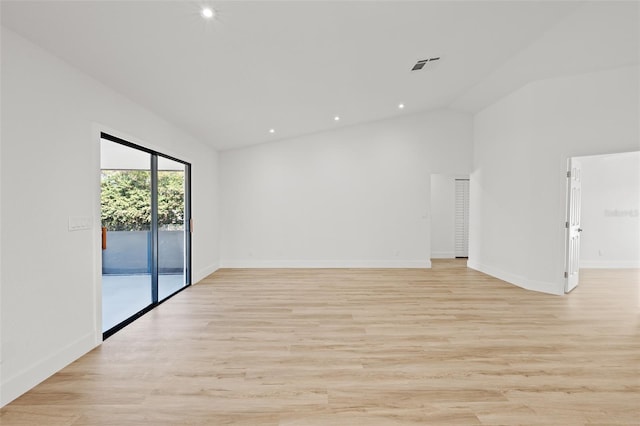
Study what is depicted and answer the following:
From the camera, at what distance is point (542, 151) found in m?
4.75

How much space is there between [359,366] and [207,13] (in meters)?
2.99

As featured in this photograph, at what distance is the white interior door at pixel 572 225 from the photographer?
179 inches

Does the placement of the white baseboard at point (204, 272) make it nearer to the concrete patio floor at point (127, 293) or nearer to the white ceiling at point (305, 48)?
the concrete patio floor at point (127, 293)

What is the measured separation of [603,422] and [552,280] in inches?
134

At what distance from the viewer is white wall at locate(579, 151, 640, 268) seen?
21.0ft

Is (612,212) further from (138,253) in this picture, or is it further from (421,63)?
(138,253)

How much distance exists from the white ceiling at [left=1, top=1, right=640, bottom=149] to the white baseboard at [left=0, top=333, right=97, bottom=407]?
2426mm

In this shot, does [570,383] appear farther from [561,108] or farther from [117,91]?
[117,91]

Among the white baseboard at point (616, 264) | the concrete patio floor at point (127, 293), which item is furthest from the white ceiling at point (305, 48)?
the white baseboard at point (616, 264)

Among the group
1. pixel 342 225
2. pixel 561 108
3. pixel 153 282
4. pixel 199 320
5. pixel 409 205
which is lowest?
pixel 199 320

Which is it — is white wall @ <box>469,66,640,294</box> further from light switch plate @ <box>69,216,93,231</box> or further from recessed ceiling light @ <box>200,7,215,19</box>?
light switch plate @ <box>69,216,93,231</box>

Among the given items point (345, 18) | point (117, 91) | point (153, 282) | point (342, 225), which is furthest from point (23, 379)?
point (342, 225)

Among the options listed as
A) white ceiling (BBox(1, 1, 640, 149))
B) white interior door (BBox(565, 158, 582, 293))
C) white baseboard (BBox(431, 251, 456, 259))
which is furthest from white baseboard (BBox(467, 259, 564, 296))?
white ceiling (BBox(1, 1, 640, 149))

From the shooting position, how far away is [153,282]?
402 cm
